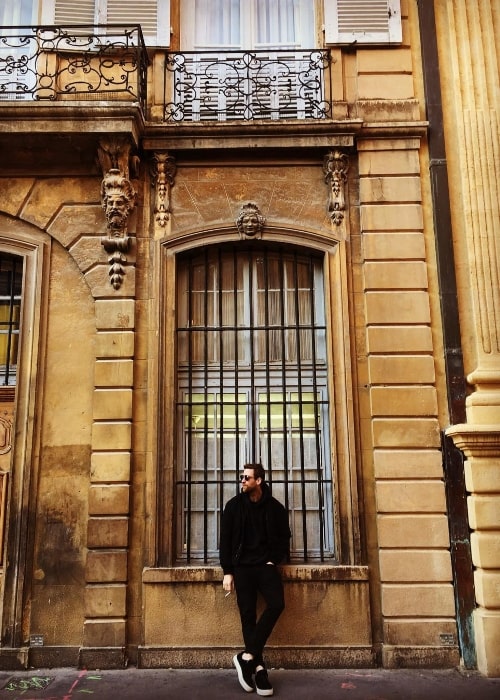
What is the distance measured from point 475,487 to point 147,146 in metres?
5.29

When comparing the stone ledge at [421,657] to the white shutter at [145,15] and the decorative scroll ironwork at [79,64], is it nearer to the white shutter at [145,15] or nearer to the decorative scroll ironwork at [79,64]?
the decorative scroll ironwork at [79,64]

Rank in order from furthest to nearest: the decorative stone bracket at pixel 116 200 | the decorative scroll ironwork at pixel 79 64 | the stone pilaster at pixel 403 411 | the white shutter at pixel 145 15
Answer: the white shutter at pixel 145 15
the decorative scroll ironwork at pixel 79 64
the decorative stone bracket at pixel 116 200
the stone pilaster at pixel 403 411

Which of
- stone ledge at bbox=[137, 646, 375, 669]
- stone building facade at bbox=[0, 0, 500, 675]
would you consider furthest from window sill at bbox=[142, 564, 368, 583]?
stone ledge at bbox=[137, 646, 375, 669]

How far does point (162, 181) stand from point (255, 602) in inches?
187

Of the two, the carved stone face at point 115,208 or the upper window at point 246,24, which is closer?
the carved stone face at point 115,208

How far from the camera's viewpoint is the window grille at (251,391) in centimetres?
673

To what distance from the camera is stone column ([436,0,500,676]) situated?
19.9 ft

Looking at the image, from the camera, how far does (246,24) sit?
26.3 feet

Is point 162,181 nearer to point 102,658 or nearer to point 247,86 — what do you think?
point 247,86

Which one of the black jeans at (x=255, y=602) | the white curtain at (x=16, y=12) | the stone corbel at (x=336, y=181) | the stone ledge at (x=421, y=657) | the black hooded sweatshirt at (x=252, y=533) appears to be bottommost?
the stone ledge at (x=421, y=657)

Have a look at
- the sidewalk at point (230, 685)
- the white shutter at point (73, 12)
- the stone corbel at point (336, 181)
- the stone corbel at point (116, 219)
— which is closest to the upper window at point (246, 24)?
the white shutter at point (73, 12)

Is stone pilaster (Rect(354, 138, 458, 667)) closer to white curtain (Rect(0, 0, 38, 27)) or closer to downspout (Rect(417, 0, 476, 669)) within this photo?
downspout (Rect(417, 0, 476, 669))

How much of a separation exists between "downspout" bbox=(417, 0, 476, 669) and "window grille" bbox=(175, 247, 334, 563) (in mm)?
1324

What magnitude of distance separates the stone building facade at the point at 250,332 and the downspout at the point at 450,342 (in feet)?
0.08
